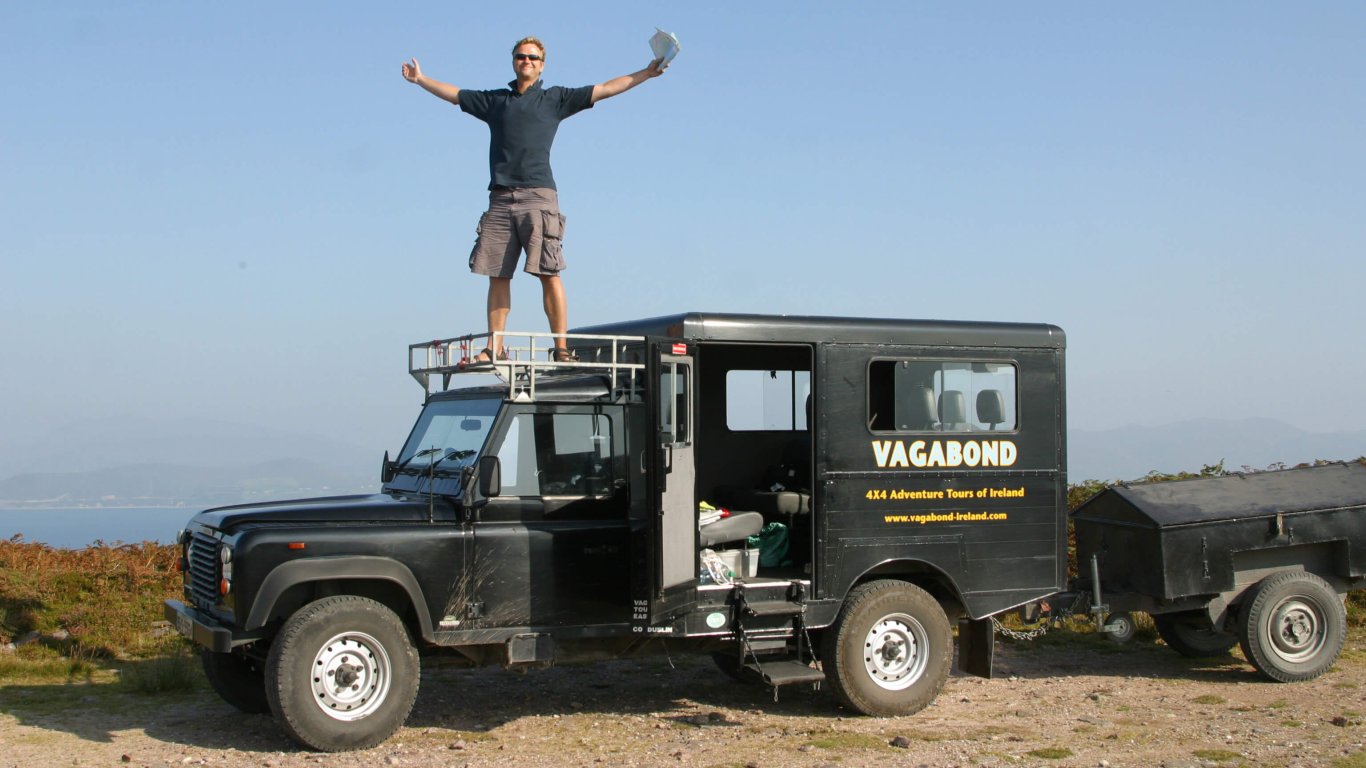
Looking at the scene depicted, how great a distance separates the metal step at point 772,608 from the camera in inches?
343

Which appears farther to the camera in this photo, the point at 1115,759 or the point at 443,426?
the point at 443,426

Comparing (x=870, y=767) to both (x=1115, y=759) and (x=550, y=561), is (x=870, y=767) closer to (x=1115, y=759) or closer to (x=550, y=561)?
(x=1115, y=759)

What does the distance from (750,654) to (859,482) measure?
1311 mm

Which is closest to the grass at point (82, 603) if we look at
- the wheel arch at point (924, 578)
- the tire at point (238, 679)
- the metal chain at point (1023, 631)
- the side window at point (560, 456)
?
the tire at point (238, 679)

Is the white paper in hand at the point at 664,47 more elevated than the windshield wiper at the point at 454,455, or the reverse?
the white paper in hand at the point at 664,47

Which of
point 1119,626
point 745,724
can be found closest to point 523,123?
point 745,724

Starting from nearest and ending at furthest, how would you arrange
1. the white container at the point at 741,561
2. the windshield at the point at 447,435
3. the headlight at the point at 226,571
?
1. the headlight at the point at 226,571
2. the windshield at the point at 447,435
3. the white container at the point at 741,561

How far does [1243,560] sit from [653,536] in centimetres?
469

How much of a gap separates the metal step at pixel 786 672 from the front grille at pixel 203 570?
3.31m

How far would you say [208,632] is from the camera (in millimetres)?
7699

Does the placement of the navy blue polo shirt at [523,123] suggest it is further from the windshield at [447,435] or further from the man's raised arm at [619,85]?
the windshield at [447,435]

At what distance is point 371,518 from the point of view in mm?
8055

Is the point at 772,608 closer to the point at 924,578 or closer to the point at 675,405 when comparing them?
the point at 924,578

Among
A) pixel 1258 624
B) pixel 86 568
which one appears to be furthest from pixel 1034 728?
pixel 86 568
